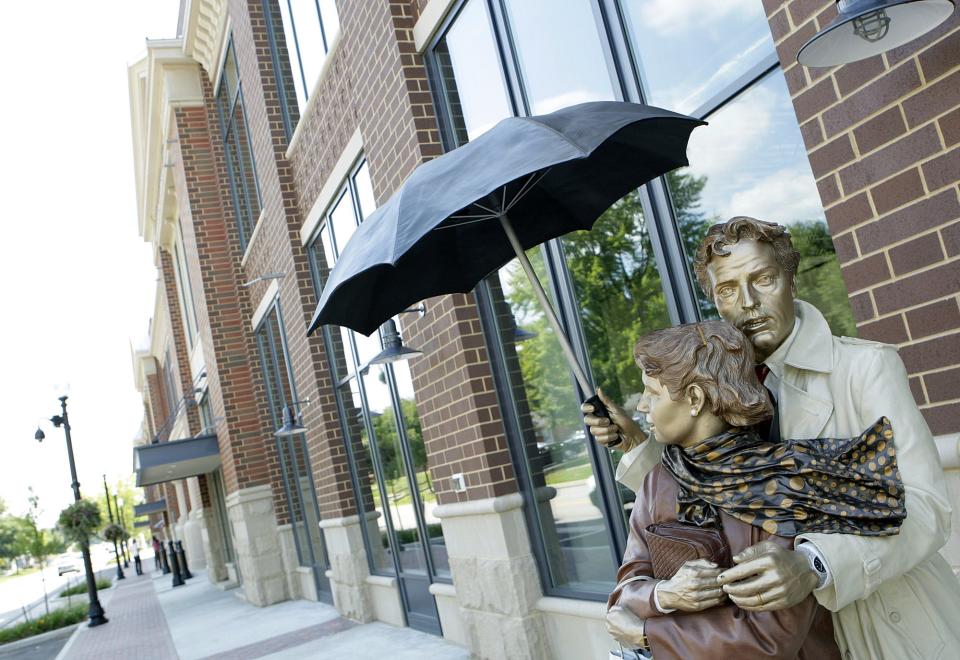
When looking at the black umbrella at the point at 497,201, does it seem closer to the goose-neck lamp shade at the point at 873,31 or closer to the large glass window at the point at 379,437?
the goose-neck lamp shade at the point at 873,31

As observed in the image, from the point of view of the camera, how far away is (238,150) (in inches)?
572

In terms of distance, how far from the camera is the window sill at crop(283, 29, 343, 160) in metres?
8.19

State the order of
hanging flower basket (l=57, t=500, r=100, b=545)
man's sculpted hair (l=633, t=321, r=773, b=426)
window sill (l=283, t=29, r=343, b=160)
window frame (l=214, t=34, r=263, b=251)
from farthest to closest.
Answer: hanging flower basket (l=57, t=500, r=100, b=545), window frame (l=214, t=34, r=263, b=251), window sill (l=283, t=29, r=343, b=160), man's sculpted hair (l=633, t=321, r=773, b=426)

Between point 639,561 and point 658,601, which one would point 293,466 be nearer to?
point 639,561

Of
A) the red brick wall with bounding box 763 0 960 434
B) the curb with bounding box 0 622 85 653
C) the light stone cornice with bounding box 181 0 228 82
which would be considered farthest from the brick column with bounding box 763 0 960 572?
the curb with bounding box 0 622 85 653

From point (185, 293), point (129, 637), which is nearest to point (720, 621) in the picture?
point (129, 637)

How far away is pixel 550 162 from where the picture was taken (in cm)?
244

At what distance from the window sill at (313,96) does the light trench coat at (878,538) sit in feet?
22.5

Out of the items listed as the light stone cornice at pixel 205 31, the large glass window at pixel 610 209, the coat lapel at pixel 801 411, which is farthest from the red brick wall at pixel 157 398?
the coat lapel at pixel 801 411

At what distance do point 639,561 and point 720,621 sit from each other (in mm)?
304

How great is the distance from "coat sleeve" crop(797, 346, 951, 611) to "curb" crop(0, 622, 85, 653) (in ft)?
69.3

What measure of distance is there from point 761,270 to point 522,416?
4174 millimetres

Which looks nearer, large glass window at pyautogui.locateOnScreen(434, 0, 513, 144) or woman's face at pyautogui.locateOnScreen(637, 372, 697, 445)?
woman's face at pyautogui.locateOnScreen(637, 372, 697, 445)

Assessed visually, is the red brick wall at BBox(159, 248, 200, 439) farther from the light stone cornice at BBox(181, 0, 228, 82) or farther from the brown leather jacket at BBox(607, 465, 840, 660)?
the brown leather jacket at BBox(607, 465, 840, 660)
